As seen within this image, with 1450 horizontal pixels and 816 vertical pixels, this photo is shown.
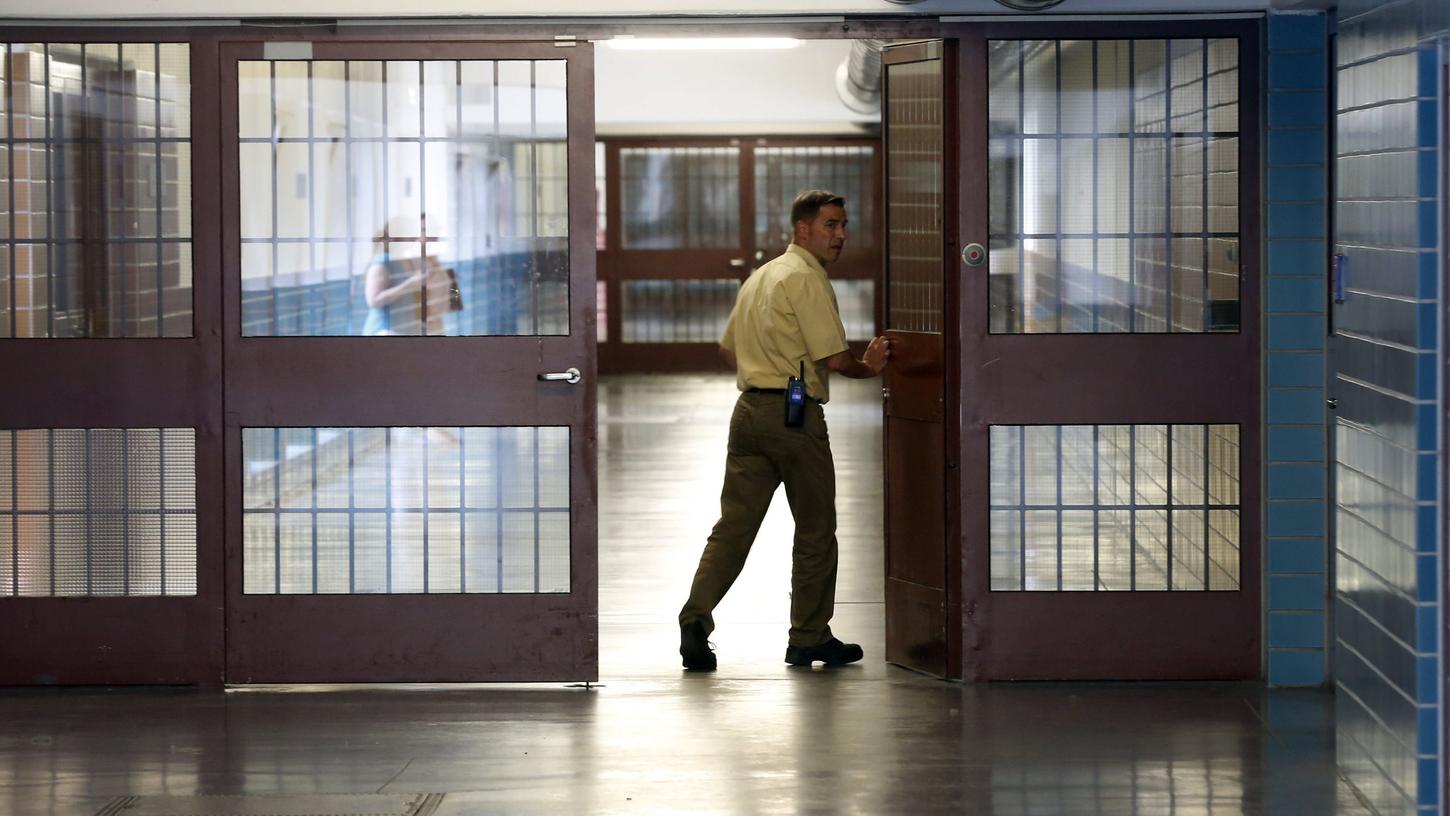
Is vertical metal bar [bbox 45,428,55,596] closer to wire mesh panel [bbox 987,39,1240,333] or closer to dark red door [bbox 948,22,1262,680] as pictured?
dark red door [bbox 948,22,1262,680]

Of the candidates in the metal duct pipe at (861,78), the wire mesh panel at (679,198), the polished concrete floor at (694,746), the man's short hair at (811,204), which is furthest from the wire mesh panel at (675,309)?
the man's short hair at (811,204)

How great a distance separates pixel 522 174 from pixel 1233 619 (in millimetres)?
2442

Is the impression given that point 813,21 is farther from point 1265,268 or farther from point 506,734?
point 506,734

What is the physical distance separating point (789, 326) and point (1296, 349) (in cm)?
147

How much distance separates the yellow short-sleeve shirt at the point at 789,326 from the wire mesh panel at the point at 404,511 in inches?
26.9

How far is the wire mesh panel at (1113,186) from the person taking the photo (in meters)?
5.28

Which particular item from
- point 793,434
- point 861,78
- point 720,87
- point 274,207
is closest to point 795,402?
point 793,434

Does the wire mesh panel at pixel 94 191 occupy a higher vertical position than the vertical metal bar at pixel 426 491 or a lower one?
higher

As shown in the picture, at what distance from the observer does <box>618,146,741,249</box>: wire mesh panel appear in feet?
55.3

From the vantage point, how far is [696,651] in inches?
223

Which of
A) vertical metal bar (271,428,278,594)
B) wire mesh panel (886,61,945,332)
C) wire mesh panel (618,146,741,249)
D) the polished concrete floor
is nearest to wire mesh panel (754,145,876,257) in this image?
wire mesh panel (618,146,741,249)

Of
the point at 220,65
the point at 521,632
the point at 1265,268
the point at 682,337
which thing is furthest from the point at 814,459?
the point at 682,337

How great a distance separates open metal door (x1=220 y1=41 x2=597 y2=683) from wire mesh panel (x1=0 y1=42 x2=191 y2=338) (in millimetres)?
179

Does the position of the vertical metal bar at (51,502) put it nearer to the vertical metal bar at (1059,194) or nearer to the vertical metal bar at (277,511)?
the vertical metal bar at (277,511)
